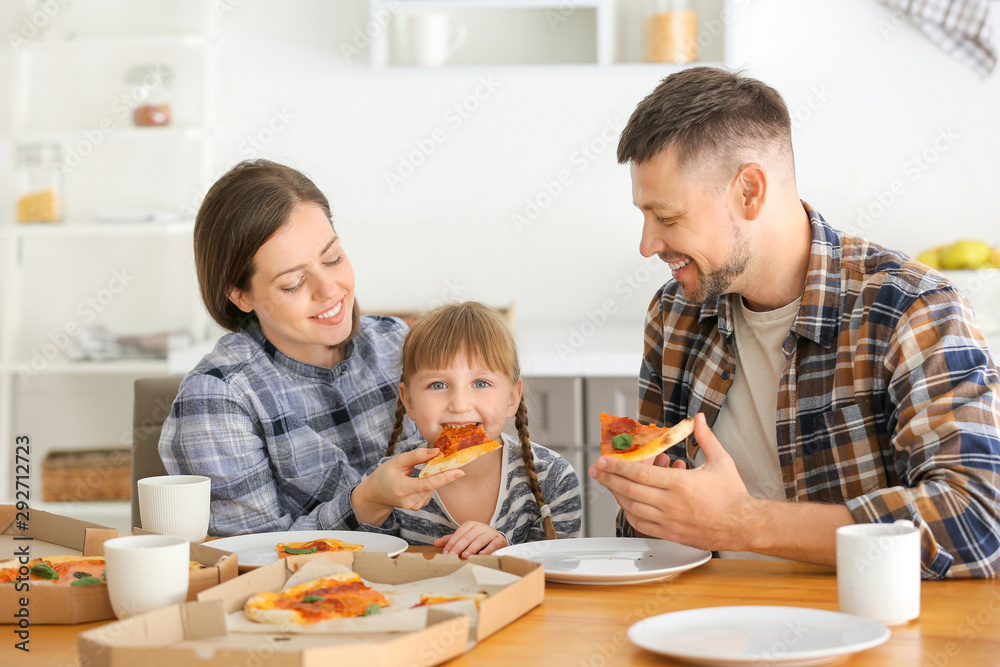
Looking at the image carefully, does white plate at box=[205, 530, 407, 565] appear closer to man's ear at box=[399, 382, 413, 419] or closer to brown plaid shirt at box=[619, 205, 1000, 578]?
man's ear at box=[399, 382, 413, 419]

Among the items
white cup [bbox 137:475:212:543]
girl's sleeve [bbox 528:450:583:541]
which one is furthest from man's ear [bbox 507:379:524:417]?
white cup [bbox 137:475:212:543]

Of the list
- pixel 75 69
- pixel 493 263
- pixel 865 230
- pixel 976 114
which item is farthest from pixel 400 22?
pixel 976 114

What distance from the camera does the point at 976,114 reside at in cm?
365

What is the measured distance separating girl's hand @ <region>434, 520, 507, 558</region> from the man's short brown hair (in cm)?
69

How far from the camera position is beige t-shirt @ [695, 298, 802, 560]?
1777 millimetres

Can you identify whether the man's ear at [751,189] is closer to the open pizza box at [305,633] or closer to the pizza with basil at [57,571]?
the open pizza box at [305,633]

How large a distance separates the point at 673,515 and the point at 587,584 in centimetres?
16

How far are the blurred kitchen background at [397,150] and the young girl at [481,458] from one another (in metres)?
1.74

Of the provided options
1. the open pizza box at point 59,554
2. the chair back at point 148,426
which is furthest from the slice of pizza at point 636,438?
the chair back at point 148,426

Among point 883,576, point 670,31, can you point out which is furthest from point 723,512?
point 670,31

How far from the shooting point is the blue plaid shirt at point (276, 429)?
1.79 m

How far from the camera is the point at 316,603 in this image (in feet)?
3.58

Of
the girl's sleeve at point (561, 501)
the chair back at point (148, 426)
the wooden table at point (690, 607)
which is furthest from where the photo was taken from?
the chair back at point (148, 426)

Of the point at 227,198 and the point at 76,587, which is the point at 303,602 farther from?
the point at 227,198
